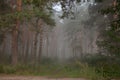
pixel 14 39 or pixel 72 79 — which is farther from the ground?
pixel 14 39

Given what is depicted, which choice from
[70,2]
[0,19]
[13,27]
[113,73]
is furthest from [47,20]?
[113,73]

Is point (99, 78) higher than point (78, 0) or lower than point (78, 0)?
lower

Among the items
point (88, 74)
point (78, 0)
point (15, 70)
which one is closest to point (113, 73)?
point (88, 74)

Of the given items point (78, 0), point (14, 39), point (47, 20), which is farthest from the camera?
point (47, 20)

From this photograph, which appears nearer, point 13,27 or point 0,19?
point 0,19

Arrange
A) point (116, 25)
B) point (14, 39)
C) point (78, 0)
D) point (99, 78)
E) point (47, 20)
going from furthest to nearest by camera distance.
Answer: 1. point (47, 20)
2. point (14, 39)
3. point (78, 0)
4. point (99, 78)
5. point (116, 25)

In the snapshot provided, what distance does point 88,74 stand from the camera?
1731 cm

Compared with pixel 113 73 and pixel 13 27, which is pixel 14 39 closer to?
pixel 13 27

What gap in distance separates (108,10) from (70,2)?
407 cm

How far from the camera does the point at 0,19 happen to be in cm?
2231

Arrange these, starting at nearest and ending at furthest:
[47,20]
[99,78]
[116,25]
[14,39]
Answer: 1. [116,25]
2. [99,78]
3. [14,39]
4. [47,20]

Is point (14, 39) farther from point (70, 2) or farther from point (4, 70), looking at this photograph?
point (70, 2)

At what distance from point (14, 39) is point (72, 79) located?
9156mm

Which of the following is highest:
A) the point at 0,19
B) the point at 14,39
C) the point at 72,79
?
the point at 0,19
